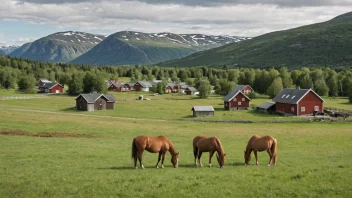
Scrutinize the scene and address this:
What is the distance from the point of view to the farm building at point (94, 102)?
9619 centimetres

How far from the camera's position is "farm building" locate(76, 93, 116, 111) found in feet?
316

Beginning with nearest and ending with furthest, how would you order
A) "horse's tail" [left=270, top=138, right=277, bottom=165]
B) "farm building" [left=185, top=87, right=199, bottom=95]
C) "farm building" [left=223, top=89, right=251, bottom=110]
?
"horse's tail" [left=270, top=138, right=277, bottom=165] < "farm building" [left=223, top=89, right=251, bottom=110] < "farm building" [left=185, top=87, right=199, bottom=95]

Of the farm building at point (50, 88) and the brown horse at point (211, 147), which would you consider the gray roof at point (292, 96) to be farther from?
the farm building at point (50, 88)

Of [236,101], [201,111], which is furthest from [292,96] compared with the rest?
[201,111]

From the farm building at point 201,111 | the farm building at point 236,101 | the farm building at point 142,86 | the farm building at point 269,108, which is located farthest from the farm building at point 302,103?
the farm building at point 142,86

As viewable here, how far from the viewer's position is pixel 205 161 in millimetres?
25719

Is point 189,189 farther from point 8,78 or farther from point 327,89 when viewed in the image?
point 8,78

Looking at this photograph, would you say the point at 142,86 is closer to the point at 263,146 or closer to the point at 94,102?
the point at 94,102

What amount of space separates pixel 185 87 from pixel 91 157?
153m

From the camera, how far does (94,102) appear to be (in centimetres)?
9700

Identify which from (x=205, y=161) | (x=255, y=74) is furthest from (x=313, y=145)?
(x=255, y=74)

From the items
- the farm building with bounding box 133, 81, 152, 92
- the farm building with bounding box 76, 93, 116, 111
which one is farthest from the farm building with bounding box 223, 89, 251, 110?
the farm building with bounding box 133, 81, 152, 92

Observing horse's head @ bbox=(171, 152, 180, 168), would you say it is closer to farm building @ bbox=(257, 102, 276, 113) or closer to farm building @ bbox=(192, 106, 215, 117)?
farm building @ bbox=(192, 106, 215, 117)

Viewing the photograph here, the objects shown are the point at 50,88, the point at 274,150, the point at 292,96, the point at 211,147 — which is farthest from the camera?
the point at 50,88
